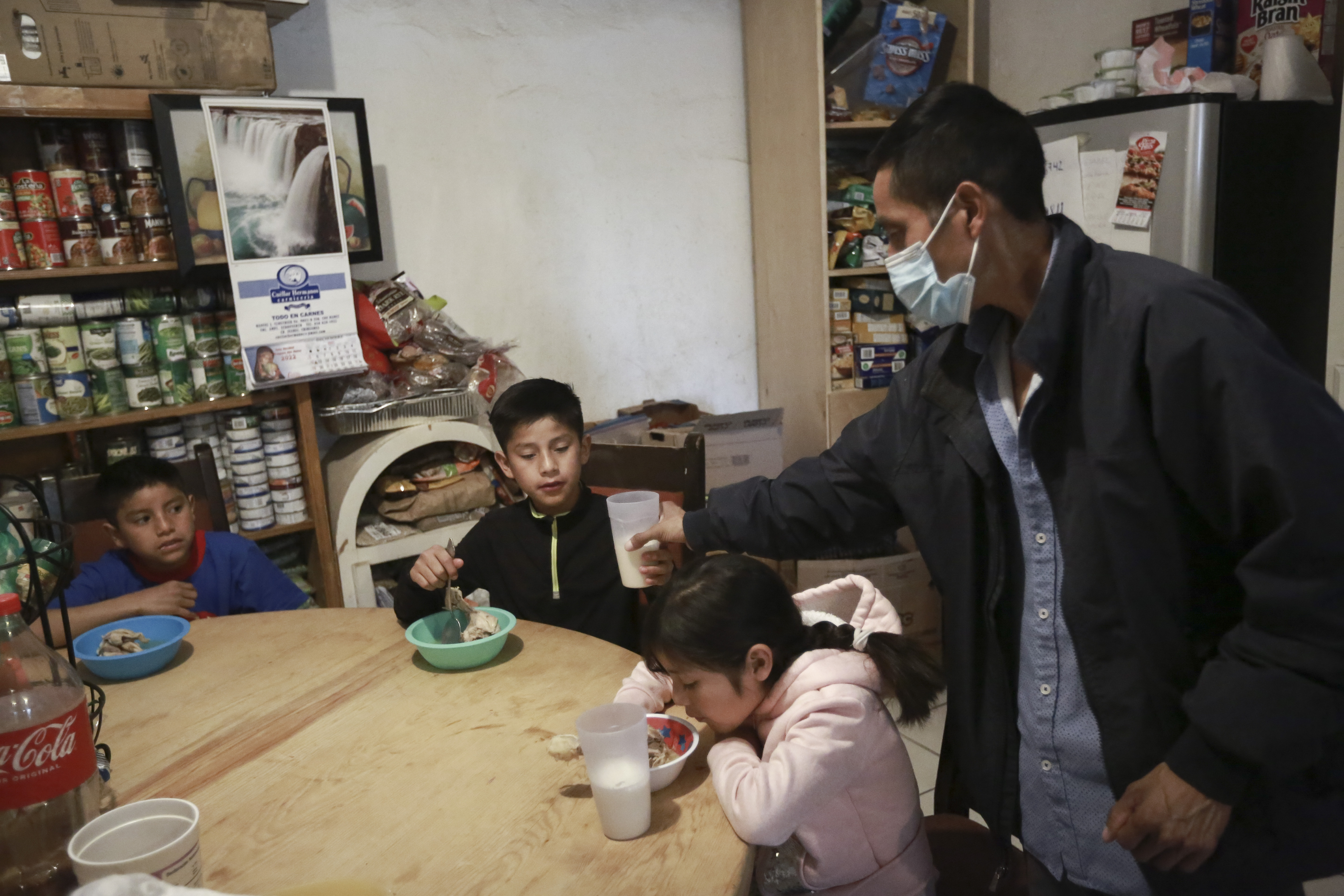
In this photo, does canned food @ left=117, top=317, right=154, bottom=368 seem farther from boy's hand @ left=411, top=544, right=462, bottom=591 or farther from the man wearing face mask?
the man wearing face mask

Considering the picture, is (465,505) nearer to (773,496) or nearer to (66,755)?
(773,496)

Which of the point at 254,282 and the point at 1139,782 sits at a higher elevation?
the point at 254,282

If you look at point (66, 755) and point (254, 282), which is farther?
point (254, 282)

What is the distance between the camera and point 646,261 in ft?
11.9

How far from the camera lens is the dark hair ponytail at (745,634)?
4.05 ft

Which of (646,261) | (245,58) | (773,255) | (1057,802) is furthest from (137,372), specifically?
(1057,802)

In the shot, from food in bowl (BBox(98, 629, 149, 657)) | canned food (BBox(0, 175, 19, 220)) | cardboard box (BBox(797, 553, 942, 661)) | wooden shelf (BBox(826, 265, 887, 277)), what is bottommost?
cardboard box (BBox(797, 553, 942, 661))

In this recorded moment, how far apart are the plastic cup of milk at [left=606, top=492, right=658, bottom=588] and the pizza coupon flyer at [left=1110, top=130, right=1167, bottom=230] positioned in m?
1.84

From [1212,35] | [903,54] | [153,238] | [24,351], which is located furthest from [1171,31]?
[24,351]

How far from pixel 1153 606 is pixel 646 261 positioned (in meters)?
2.78

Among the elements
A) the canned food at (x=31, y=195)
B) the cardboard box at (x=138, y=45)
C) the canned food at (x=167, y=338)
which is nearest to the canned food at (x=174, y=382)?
the canned food at (x=167, y=338)

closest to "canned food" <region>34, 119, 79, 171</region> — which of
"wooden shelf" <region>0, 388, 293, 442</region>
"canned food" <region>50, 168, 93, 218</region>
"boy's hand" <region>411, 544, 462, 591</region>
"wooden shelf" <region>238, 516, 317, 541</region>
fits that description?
"canned food" <region>50, 168, 93, 218</region>

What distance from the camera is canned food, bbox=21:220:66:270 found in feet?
7.81

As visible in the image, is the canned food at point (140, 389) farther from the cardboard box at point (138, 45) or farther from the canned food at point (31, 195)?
the cardboard box at point (138, 45)
